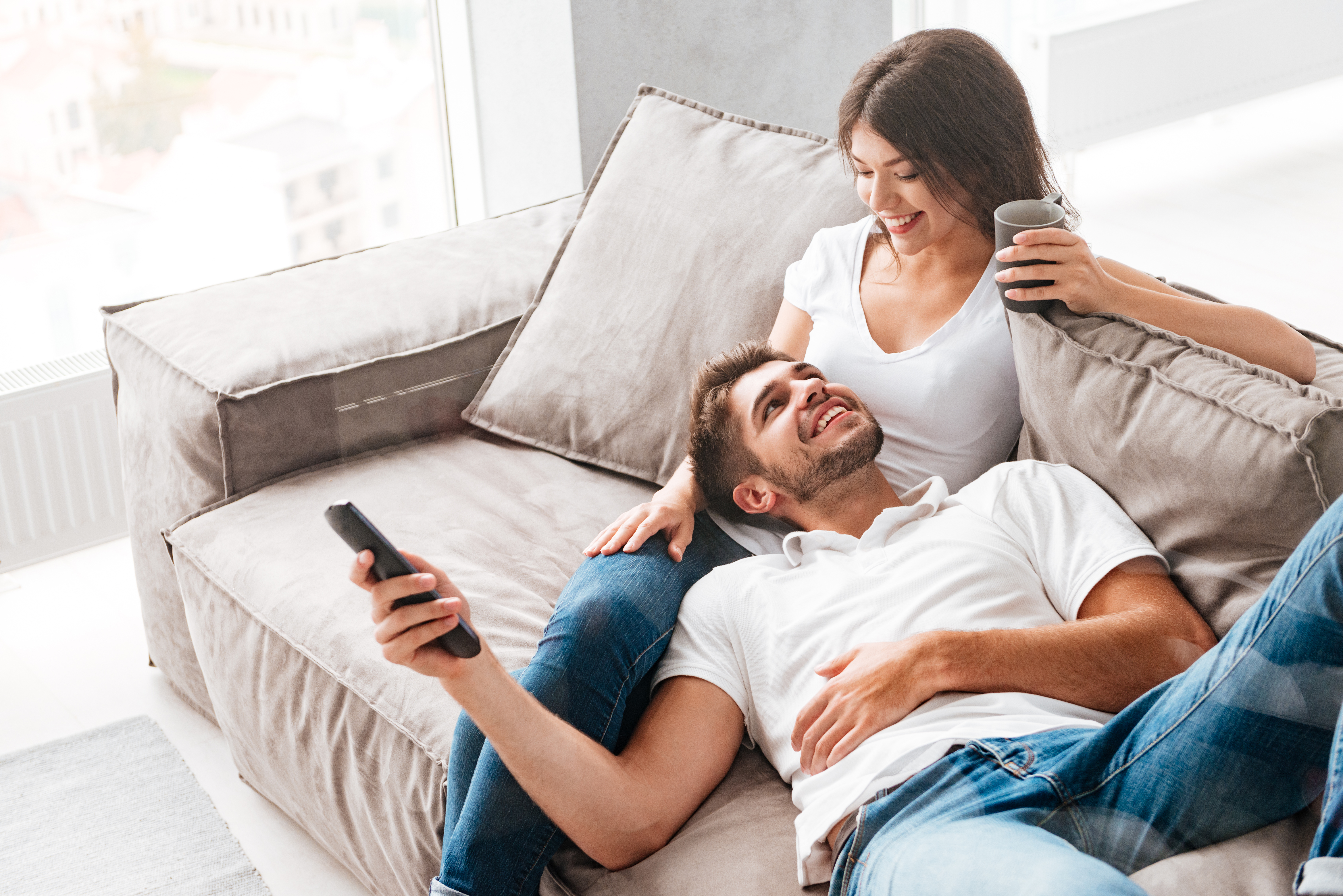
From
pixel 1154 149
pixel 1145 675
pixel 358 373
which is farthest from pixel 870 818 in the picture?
pixel 1154 149

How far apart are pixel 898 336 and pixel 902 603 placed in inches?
17.4

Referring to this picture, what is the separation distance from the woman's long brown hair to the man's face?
279mm

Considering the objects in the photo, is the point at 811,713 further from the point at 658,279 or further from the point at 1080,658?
the point at 658,279

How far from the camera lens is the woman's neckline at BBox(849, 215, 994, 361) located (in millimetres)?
Answer: 1562

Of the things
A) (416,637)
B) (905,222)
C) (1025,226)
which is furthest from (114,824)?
(1025,226)

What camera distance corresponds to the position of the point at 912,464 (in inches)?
63.3

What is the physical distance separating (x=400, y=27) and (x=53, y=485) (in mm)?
1349

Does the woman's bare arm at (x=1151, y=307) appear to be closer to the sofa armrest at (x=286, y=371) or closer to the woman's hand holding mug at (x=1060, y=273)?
the woman's hand holding mug at (x=1060, y=273)

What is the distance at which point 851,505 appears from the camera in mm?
1480

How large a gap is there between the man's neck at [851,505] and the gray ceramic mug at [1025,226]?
0.86 feet

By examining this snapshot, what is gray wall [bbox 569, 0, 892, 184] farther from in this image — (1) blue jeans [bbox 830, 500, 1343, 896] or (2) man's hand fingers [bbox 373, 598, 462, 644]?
(1) blue jeans [bbox 830, 500, 1343, 896]

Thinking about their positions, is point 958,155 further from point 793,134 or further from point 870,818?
point 870,818

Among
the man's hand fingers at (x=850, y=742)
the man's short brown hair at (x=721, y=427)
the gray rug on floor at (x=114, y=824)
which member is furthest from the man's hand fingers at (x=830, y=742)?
the gray rug on floor at (x=114, y=824)

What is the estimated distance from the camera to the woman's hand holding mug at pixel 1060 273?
4.29ft
